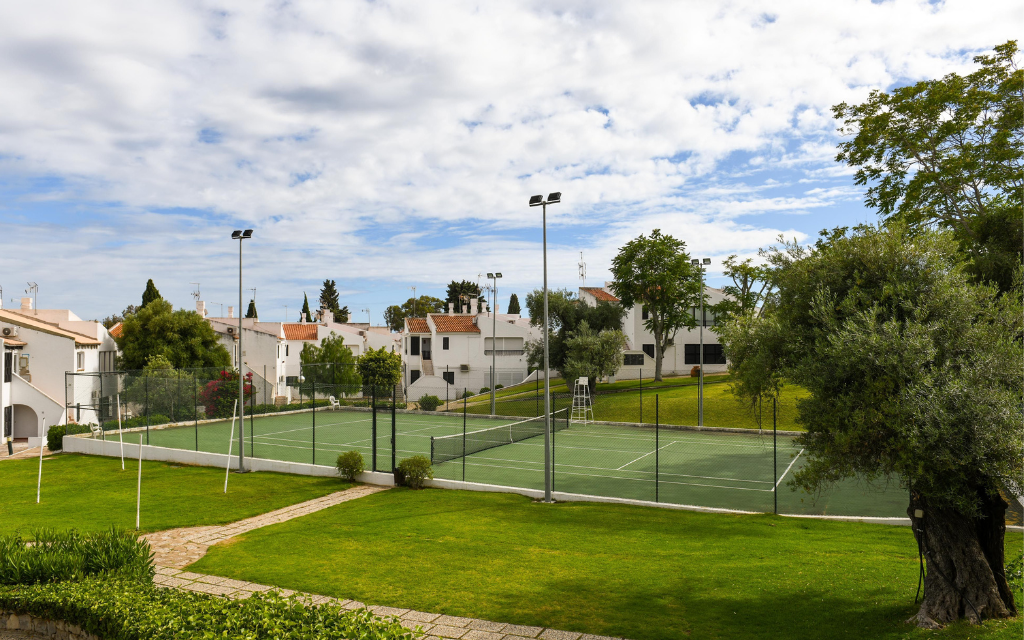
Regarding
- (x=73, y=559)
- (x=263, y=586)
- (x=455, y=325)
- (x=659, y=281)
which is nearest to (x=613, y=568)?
(x=263, y=586)

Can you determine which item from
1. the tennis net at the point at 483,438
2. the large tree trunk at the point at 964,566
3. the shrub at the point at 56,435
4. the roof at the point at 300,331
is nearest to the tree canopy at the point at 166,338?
the roof at the point at 300,331

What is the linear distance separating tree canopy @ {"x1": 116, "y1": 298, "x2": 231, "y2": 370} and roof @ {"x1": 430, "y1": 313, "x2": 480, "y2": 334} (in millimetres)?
18695

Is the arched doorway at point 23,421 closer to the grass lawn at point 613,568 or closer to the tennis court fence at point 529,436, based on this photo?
the tennis court fence at point 529,436

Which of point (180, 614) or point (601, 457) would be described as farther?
point (601, 457)

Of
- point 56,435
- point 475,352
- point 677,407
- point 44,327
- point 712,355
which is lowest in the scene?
point 56,435

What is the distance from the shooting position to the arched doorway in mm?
36062

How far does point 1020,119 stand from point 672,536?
16.4m

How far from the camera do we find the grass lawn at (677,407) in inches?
1357

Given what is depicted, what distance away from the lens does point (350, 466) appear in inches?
848

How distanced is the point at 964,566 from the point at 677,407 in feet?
99.4

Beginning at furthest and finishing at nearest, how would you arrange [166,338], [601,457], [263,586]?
[166,338] < [601,457] < [263,586]

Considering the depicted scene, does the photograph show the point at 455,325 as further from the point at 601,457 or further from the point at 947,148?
the point at 947,148

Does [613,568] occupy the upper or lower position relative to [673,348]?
lower

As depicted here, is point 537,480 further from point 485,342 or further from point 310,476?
point 485,342
